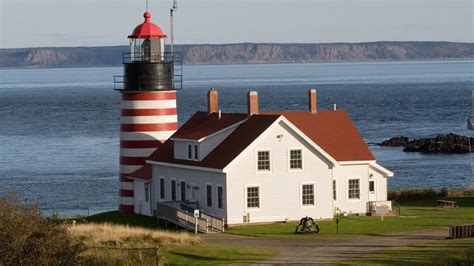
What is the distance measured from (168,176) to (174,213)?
339 cm

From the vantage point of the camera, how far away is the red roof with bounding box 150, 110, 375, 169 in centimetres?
4319

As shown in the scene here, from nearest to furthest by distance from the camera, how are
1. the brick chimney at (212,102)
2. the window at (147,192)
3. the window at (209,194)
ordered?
the window at (209,194), the window at (147,192), the brick chimney at (212,102)

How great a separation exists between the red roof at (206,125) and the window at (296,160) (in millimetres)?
3261

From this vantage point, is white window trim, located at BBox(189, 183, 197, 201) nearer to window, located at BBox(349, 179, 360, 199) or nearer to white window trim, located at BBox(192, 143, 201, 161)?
white window trim, located at BBox(192, 143, 201, 161)

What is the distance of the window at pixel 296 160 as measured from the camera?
43.1 m

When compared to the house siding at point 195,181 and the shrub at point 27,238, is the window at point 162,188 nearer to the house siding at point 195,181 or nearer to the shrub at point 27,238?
the house siding at point 195,181

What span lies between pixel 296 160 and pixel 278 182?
1.02 meters

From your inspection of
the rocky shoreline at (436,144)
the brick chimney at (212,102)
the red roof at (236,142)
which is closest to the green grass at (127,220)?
the red roof at (236,142)

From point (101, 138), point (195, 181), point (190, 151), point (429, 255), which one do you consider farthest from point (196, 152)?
point (101, 138)

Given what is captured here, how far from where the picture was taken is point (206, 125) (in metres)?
47.1

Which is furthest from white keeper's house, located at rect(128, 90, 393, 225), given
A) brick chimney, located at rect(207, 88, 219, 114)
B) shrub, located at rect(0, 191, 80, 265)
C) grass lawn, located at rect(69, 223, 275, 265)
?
shrub, located at rect(0, 191, 80, 265)

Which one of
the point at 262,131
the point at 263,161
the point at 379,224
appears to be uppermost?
the point at 262,131

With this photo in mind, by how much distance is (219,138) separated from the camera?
147 feet

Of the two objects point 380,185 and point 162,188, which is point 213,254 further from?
point 380,185
